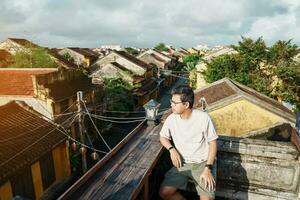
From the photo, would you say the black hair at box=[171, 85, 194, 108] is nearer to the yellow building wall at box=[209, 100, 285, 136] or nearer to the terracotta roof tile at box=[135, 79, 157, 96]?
the yellow building wall at box=[209, 100, 285, 136]

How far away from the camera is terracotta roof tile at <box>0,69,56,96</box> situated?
16.2 meters

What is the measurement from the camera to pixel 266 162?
559 cm

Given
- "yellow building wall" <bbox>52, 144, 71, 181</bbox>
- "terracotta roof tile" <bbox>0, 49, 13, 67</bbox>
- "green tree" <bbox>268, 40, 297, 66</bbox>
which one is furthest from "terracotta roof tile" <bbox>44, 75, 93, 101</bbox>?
"green tree" <bbox>268, 40, 297, 66</bbox>

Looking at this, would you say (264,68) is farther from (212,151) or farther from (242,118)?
(212,151)

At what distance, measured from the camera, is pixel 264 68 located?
937 inches

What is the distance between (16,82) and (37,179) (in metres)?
7.50

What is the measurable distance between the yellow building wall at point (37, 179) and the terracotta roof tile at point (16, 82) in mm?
5265

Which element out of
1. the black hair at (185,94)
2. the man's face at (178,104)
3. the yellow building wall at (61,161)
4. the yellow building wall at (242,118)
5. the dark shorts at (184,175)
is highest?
the black hair at (185,94)

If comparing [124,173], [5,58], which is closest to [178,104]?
[124,173]

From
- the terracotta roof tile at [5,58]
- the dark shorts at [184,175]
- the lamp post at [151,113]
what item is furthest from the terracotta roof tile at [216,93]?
the terracotta roof tile at [5,58]

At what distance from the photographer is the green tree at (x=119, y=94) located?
26.8 m

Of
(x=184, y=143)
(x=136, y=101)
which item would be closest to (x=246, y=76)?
(x=136, y=101)

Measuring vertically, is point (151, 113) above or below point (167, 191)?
above

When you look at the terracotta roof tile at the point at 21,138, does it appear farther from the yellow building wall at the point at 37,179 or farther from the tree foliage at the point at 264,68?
the tree foliage at the point at 264,68
